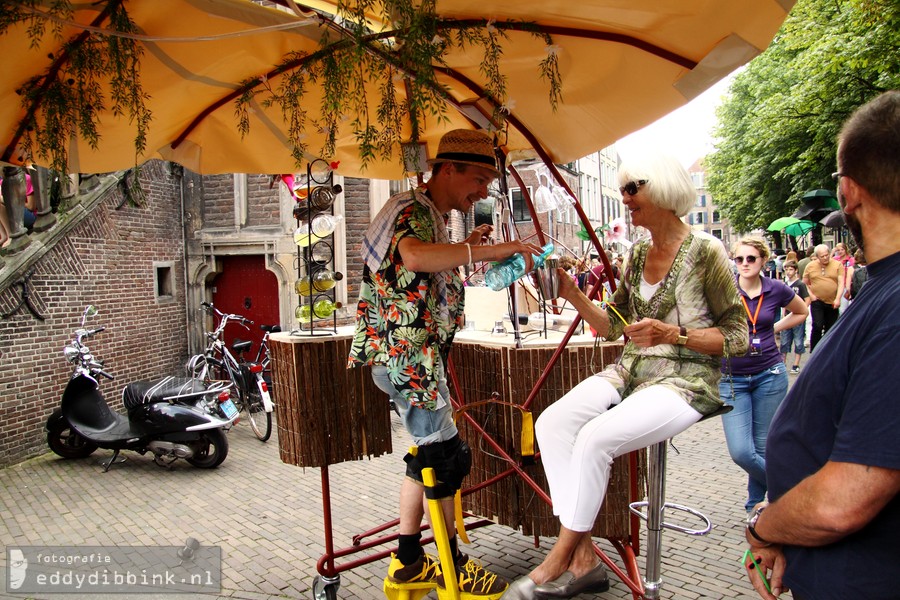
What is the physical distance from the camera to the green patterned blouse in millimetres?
2549

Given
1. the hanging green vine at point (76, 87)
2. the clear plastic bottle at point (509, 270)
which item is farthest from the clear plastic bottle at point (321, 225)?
the clear plastic bottle at point (509, 270)

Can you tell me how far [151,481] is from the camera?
6684 millimetres

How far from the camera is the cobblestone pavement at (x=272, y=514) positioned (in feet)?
13.2

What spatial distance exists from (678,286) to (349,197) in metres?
8.56

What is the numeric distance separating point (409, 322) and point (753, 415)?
2.77 meters

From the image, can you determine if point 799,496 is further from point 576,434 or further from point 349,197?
point 349,197

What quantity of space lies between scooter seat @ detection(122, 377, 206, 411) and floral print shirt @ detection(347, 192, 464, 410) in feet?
16.1

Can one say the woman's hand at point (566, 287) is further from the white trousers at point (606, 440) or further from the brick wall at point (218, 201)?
the brick wall at point (218, 201)

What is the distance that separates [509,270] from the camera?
267 centimetres

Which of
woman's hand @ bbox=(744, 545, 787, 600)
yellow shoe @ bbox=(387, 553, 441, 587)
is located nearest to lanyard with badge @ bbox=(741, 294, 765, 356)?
yellow shoe @ bbox=(387, 553, 441, 587)

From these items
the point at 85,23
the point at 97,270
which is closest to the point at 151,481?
the point at 97,270

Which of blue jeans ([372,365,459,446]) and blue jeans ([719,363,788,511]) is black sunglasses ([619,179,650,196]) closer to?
blue jeans ([372,365,459,446])

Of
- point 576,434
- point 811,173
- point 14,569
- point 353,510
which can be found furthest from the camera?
point 811,173

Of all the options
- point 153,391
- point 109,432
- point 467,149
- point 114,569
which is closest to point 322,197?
point 467,149
